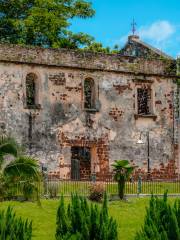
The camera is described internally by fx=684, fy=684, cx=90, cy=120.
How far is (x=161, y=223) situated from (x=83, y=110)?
15866 mm

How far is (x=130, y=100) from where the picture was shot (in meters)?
28.7

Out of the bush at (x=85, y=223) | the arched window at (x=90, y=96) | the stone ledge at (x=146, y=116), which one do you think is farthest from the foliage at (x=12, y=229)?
the stone ledge at (x=146, y=116)

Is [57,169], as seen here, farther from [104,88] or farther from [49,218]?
[49,218]

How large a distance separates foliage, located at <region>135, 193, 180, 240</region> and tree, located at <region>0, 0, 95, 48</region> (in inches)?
867

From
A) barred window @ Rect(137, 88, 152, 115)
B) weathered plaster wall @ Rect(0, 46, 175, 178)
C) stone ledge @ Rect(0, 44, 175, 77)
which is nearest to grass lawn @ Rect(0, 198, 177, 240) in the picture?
weathered plaster wall @ Rect(0, 46, 175, 178)

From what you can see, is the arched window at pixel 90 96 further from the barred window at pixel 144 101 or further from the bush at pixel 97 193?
the bush at pixel 97 193

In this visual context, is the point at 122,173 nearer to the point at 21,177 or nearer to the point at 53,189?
the point at 53,189

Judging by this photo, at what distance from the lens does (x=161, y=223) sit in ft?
38.5

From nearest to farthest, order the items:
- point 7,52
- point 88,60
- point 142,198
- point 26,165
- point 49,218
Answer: point 49,218
point 26,165
point 142,198
point 7,52
point 88,60

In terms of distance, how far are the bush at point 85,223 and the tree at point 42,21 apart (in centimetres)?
2188

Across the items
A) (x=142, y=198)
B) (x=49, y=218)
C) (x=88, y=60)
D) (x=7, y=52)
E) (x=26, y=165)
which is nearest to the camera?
(x=49, y=218)

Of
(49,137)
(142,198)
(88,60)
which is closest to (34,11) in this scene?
(88,60)

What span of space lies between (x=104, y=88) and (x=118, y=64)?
47.4 inches

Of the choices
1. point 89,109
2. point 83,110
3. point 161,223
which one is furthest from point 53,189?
point 161,223
